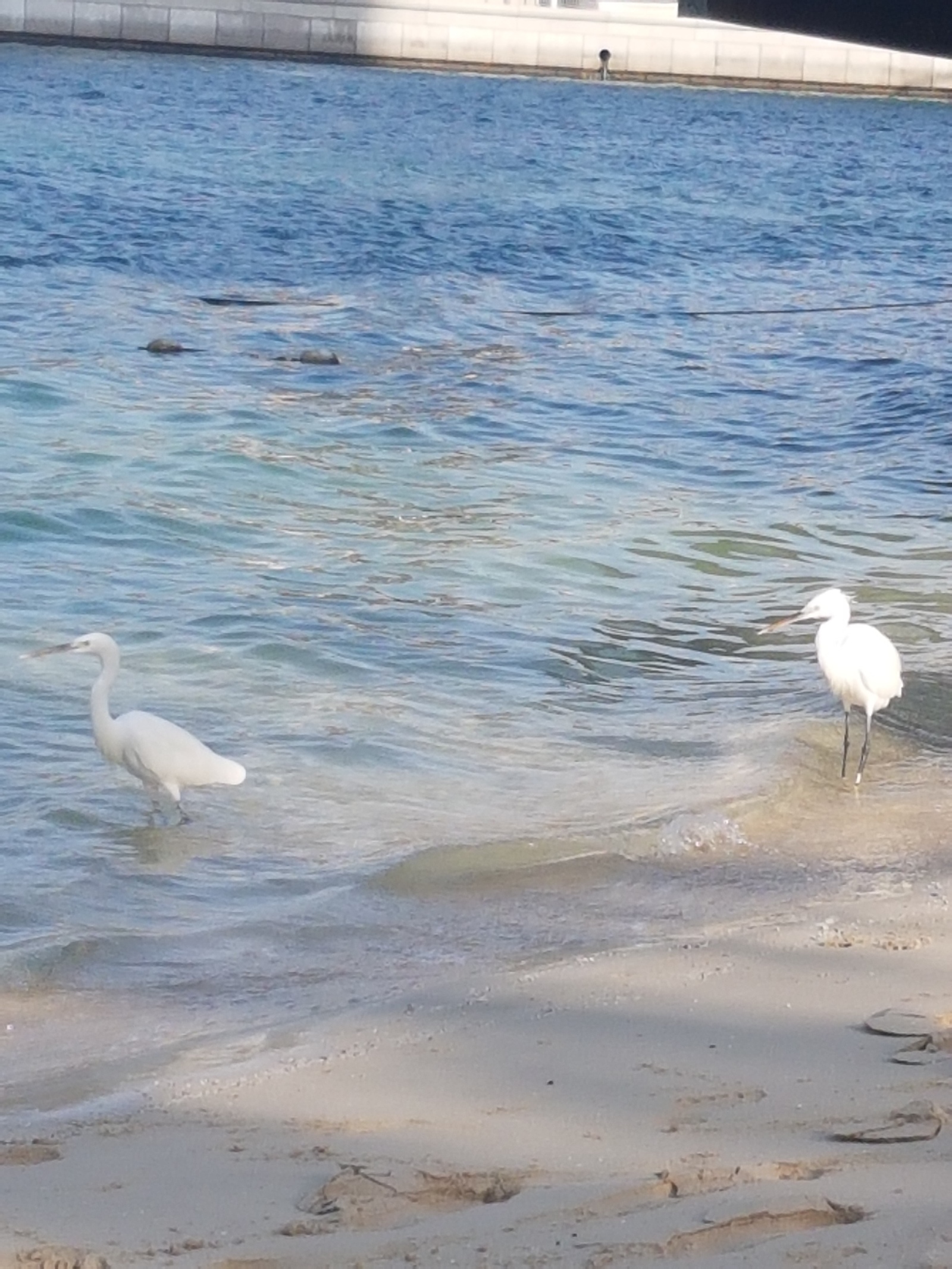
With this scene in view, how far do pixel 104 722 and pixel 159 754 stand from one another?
48cm

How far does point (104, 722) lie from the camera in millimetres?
7391

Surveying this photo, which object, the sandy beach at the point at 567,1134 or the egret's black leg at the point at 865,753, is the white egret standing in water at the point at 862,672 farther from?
the sandy beach at the point at 567,1134

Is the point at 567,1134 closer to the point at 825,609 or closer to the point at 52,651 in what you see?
the point at 52,651

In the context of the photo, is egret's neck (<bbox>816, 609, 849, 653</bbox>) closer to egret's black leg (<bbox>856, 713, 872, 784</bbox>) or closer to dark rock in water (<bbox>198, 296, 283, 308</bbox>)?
egret's black leg (<bbox>856, 713, 872, 784</bbox>)

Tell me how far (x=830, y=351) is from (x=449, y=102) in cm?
3113

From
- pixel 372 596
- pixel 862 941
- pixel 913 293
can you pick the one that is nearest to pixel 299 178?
pixel 913 293

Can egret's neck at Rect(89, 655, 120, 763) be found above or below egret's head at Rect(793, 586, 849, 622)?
below

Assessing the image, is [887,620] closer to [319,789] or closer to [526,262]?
[319,789]

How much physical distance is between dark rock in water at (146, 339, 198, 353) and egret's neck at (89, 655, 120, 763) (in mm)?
9634

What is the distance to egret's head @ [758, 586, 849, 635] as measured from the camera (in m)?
8.52

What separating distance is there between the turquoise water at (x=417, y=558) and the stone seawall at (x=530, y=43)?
30314 mm

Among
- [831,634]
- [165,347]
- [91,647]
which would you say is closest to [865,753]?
[831,634]

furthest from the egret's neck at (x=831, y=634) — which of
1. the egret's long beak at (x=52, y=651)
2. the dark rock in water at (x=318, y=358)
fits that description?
the dark rock in water at (x=318, y=358)

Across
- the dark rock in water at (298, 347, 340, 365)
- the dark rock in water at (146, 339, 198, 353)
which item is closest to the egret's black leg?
the dark rock in water at (298, 347, 340, 365)
